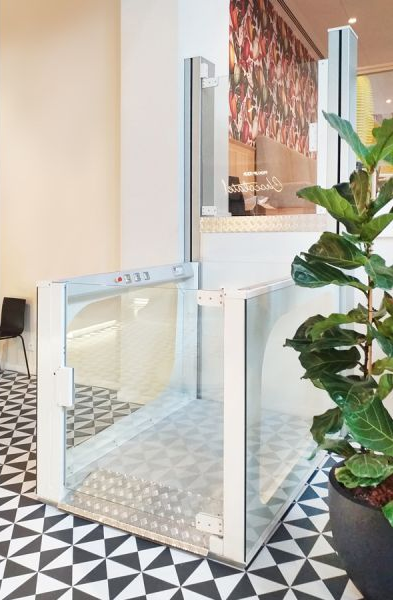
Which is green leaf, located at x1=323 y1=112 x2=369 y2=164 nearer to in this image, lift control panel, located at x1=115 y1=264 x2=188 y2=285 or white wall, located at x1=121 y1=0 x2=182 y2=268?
lift control panel, located at x1=115 y1=264 x2=188 y2=285

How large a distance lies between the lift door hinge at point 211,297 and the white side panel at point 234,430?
4 centimetres

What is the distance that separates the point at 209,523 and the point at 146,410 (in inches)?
44.9

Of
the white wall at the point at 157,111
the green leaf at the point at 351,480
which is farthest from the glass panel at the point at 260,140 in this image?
the green leaf at the point at 351,480

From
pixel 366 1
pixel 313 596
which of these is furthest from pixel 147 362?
pixel 366 1

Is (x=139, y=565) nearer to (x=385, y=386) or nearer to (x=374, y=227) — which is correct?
(x=385, y=386)

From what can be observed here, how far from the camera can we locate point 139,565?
1951 mm

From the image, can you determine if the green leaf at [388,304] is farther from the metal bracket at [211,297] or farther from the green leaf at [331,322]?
the metal bracket at [211,297]

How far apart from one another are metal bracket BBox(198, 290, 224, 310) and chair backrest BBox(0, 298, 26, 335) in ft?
9.53

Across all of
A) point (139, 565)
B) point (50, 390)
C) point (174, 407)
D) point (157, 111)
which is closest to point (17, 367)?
point (174, 407)

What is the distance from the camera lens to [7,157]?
465cm

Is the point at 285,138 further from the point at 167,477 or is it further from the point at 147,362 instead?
the point at 167,477

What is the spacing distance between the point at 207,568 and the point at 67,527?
2.20 feet

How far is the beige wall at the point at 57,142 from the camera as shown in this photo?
4.02 m

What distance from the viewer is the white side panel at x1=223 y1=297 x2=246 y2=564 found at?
1.90 m
